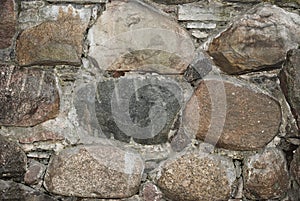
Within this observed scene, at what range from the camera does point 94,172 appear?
157 centimetres

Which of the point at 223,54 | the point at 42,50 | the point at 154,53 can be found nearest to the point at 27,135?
the point at 42,50

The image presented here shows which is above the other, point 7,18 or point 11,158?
point 7,18

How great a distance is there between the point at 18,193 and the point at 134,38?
2.05 feet

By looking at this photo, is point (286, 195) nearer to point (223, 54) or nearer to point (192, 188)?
point (192, 188)

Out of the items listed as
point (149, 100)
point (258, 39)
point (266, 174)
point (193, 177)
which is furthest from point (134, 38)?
point (266, 174)

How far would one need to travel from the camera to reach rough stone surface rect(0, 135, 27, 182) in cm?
156

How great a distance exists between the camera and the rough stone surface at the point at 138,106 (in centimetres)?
154

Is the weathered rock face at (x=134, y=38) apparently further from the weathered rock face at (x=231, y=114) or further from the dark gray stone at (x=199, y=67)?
the weathered rock face at (x=231, y=114)

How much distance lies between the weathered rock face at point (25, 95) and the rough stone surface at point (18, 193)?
20 centimetres

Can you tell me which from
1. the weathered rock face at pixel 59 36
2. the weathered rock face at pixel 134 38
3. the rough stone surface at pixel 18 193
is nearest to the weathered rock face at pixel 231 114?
the weathered rock face at pixel 134 38

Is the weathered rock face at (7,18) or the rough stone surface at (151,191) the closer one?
the weathered rock face at (7,18)

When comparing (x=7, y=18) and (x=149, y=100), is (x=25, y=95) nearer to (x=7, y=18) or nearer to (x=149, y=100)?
(x=7, y=18)

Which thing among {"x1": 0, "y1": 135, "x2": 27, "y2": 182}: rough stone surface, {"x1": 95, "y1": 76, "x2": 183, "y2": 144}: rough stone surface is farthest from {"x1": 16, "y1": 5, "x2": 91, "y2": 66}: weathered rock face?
{"x1": 0, "y1": 135, "x2": 27, "y2": 182}: rough stone surface

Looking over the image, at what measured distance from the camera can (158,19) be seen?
4.96 ft
